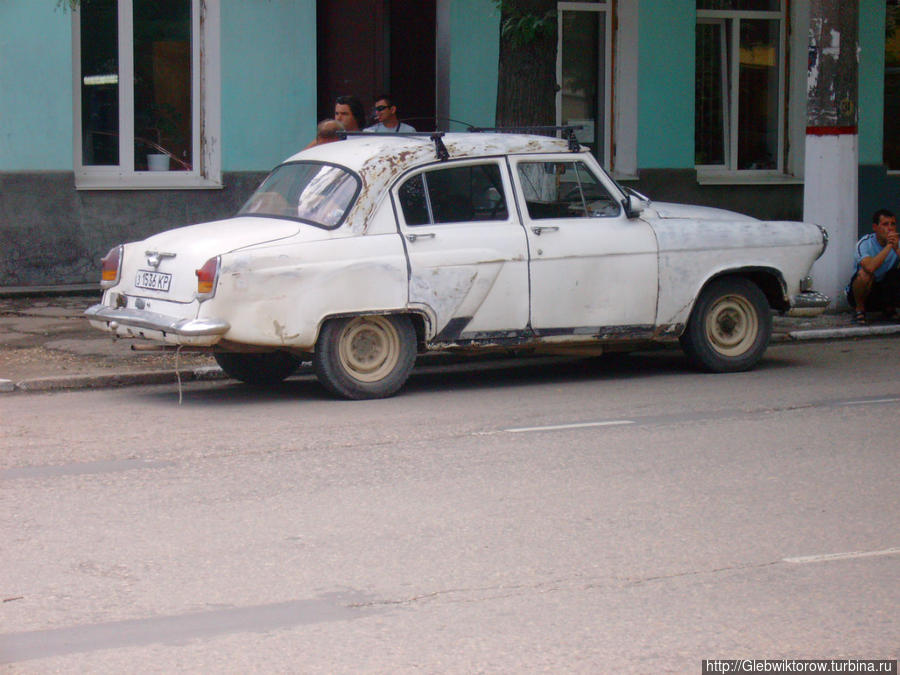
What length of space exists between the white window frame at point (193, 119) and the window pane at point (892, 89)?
9.69m

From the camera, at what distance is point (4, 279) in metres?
15.0

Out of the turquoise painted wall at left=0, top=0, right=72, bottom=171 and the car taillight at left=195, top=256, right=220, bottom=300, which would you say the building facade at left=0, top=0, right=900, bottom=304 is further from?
the car taillight at left=195, top=256, right=220, bottom=300

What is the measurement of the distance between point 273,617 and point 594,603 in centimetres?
115

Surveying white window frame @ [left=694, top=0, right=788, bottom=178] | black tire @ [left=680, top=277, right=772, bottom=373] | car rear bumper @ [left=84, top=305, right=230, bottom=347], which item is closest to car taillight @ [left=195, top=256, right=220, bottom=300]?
car rear bumper @ [left=84, top=305, right=230, bottom=347]

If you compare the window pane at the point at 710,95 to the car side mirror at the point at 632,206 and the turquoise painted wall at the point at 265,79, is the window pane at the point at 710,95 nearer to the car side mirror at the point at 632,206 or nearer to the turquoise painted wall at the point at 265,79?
the turquoise painted wall at the point at 265,79

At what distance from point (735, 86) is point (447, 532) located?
14214mm

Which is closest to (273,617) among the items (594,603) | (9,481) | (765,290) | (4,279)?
(594,603)

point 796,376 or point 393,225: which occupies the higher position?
point 393,225

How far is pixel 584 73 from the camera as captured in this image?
18.1 meters

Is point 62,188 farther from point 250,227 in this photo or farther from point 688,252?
point 688,252

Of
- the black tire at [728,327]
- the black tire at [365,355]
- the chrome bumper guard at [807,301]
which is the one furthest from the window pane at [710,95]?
the black tire at [365,355]

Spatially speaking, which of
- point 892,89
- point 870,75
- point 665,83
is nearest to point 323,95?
point 665,83

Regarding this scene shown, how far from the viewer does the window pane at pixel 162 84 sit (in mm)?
15961

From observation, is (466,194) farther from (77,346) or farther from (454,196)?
(77,346)
